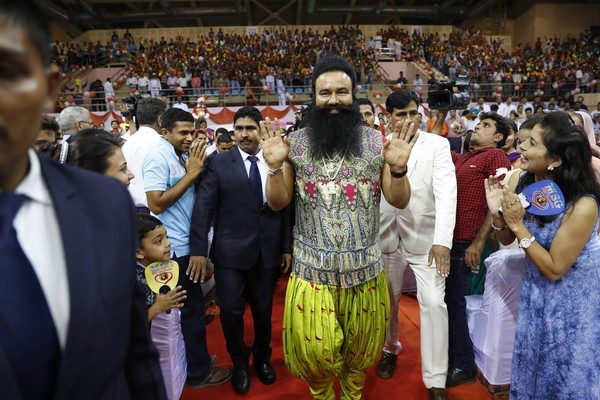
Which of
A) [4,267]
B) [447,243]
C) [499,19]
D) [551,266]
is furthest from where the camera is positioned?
[499,19]

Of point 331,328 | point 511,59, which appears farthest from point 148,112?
point 511,59

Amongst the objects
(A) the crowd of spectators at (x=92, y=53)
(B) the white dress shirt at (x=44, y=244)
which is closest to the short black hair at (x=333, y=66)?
(B) the white dress shirt at (x=44, y=244)

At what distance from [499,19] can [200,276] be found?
2440 cm

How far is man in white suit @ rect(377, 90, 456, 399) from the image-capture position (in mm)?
2254

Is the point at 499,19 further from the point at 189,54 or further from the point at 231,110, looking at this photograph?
the point at 231,110

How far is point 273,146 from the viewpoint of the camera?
6.16 ft

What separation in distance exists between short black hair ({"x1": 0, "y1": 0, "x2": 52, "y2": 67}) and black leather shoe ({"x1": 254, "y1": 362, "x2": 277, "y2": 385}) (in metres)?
2.36

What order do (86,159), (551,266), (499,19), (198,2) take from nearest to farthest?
(86,159), (551,266), (198,2), (499,19)

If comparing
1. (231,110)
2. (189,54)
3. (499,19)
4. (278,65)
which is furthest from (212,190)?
(499,19)

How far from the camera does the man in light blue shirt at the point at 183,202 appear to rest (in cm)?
239

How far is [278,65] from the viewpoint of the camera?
16594 millimetres

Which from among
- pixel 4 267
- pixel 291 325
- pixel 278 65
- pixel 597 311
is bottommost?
pixel 291 325

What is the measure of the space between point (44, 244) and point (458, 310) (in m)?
2.37

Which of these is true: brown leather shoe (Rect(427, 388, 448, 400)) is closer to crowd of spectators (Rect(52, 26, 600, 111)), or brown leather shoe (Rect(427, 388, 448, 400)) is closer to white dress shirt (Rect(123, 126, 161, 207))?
white dress shirt (Rect(123, 126, 161, 207))
